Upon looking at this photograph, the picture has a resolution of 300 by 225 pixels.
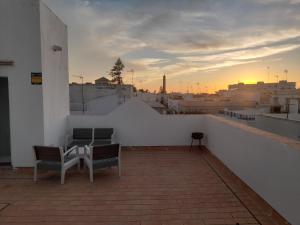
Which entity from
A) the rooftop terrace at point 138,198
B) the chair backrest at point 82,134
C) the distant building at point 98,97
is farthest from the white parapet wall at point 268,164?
the distant building at point 98,97

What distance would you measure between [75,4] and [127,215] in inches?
305

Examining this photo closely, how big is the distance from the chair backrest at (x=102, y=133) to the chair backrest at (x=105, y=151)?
2.10 m

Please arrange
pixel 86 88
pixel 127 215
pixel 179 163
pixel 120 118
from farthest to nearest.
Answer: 1. pixel 86 88
2. pixel 120 118
3. pixel 179 163
4. pixel 127 215

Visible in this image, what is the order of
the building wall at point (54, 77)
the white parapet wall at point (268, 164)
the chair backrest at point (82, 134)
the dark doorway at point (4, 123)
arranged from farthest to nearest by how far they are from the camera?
the chair backrest at point (82, 134), the dark doorway at point (4, 123), the building wall at point (54, 77), the white parapet wall at point (268, 164)

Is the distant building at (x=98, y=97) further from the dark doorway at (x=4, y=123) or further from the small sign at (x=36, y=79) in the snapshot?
the small sign at (x=36, y=79)

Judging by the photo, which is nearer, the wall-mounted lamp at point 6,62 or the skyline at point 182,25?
the wall-mounted lamp at point 6,62

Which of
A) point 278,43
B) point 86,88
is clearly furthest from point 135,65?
point 278,43

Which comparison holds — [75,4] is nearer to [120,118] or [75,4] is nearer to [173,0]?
[173,0]

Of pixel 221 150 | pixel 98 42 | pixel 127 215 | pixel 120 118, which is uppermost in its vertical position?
pixel 98 42

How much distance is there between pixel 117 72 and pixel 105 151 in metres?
40.9

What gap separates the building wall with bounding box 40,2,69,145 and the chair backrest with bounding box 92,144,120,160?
5.38 ft

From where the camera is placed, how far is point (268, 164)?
3617 mm

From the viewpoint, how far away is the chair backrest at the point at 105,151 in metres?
4.95

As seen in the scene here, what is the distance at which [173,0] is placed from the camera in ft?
30.4
